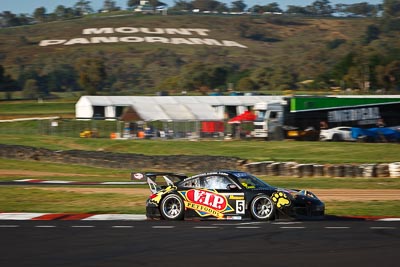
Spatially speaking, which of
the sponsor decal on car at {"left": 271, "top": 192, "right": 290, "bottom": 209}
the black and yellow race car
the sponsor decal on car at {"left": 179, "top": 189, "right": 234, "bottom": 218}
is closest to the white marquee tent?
the black and yellow race car

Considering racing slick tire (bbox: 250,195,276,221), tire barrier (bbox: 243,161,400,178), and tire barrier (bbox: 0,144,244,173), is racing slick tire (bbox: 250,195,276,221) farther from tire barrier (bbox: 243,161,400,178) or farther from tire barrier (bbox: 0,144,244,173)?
tire barrier (bbox: 0,144,244,173)

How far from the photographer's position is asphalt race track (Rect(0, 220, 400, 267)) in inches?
425

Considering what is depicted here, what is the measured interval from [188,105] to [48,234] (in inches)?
1789

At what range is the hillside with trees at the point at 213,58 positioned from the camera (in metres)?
103

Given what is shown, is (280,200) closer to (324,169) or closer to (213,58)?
(324,169)

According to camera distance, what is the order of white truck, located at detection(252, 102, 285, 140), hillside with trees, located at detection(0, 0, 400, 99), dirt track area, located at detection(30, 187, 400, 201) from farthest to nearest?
→ hillside with trees, located at detection(0, 0, 400, 99), white truck, located at detection(252, 102, 285, 140), dirt track area, located at detection(30, 187, 400, 201)

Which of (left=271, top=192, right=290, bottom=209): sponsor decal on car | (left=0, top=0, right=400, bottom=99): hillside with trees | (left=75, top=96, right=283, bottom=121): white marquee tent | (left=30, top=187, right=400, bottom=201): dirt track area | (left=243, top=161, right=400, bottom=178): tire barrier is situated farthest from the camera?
(left=0, top=0, right=400, bottom=99): hillside with trees

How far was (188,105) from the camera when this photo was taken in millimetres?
59188

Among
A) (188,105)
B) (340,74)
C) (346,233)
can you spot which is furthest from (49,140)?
(340,74)

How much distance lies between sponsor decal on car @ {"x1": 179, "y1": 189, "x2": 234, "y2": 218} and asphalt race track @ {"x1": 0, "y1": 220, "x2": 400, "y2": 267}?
0.25m

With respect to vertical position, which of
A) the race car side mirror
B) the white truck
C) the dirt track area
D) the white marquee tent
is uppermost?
the white marquee tent

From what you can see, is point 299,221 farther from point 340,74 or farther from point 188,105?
point 340,74

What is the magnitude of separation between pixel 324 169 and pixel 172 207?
14709mm

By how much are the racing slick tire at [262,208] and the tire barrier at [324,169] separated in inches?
573
